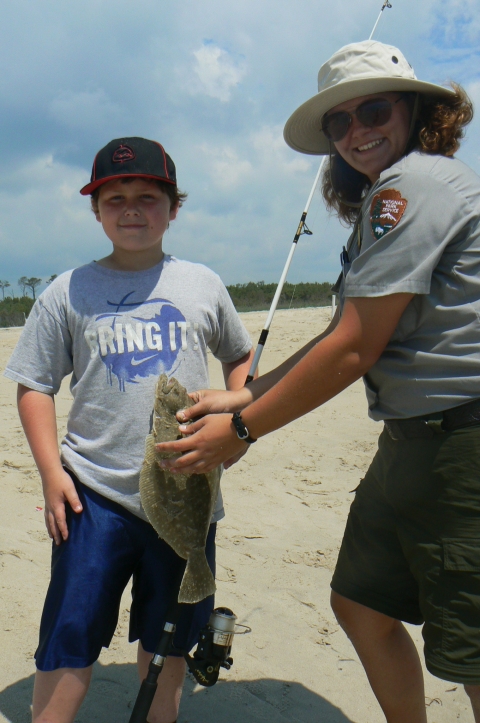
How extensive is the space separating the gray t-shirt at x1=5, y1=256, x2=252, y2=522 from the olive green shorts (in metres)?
0.81

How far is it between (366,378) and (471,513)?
0.62 meters

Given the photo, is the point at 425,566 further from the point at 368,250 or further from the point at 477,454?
the point at 368,250

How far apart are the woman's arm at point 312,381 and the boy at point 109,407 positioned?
0.36 meters

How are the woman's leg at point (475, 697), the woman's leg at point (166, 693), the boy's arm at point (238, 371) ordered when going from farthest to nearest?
the boy's arm at point (238, 371)
the woman's leg at point (166, 693)
the woman's leg at point (475, 697)

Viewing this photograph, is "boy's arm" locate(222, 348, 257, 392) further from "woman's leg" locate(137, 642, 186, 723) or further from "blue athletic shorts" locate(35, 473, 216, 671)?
"woman's leg" locate(137, 642, 186, 723)

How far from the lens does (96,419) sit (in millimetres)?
2592

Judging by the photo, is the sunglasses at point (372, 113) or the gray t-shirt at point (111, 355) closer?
the sunglasses at point (372, 113)

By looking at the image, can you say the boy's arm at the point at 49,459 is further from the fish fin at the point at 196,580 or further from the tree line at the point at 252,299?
the tree line at the point at 252,299

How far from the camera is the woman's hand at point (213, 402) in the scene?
8.23 feet

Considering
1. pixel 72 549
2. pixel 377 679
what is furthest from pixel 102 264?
pixel 377 679

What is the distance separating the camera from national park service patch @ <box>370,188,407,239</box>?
1931 millimetres

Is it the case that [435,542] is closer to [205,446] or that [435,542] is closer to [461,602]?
[461,602]

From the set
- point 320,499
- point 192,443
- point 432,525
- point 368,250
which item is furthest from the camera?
point 320,499

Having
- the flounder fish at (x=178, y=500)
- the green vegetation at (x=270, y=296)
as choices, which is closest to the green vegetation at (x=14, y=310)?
the green vegetation at (x=270, y=296)
